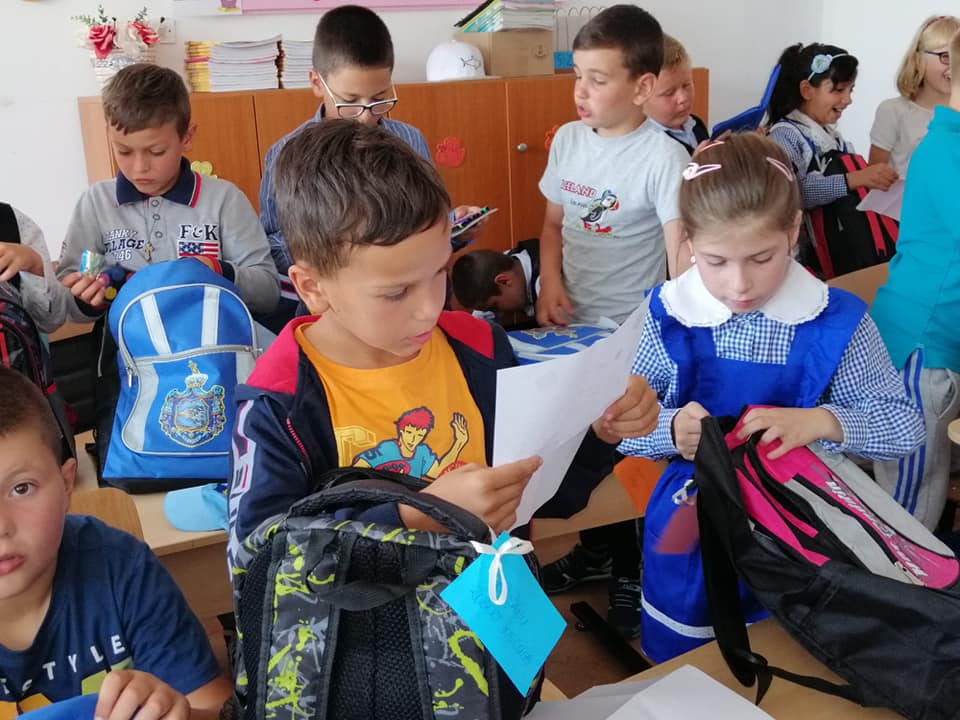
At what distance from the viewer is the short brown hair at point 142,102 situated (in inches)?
90.2

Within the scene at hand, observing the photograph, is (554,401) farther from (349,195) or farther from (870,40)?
(870,40)

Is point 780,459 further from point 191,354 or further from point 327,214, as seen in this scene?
point 191,354

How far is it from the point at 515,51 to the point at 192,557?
307 centimetres

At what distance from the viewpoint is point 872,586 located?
1.16 m

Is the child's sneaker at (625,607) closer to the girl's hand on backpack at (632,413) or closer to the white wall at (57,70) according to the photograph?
the girl's hand on backpack at (632,413)

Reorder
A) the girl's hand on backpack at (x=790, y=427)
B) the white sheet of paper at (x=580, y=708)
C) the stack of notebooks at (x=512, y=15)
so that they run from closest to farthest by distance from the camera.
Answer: the white sheet of paper at (x=580, y=708), the girl's hand on backpack at (x=790, y=427), the stack of notebooks at (x=512, y=15)

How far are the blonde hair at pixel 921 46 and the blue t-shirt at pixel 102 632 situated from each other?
12.1 ft

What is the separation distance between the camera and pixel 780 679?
1.29 meters

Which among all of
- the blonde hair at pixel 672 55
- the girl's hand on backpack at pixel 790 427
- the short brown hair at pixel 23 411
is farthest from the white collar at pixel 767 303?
the blonde hair at pixel 672 55

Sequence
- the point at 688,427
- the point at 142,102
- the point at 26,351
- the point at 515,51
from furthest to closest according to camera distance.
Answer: the point at 515,51, the point at 142,102, the point at 26,351, the point at 688,427

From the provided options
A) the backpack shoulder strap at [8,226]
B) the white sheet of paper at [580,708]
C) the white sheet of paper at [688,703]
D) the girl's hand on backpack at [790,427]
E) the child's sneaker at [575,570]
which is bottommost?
the child's sneaker at [575,570]

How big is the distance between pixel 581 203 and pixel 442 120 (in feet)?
5.48

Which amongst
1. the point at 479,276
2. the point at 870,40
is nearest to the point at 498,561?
the point at 479,276

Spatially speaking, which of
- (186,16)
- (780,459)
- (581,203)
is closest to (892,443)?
(780,459)
